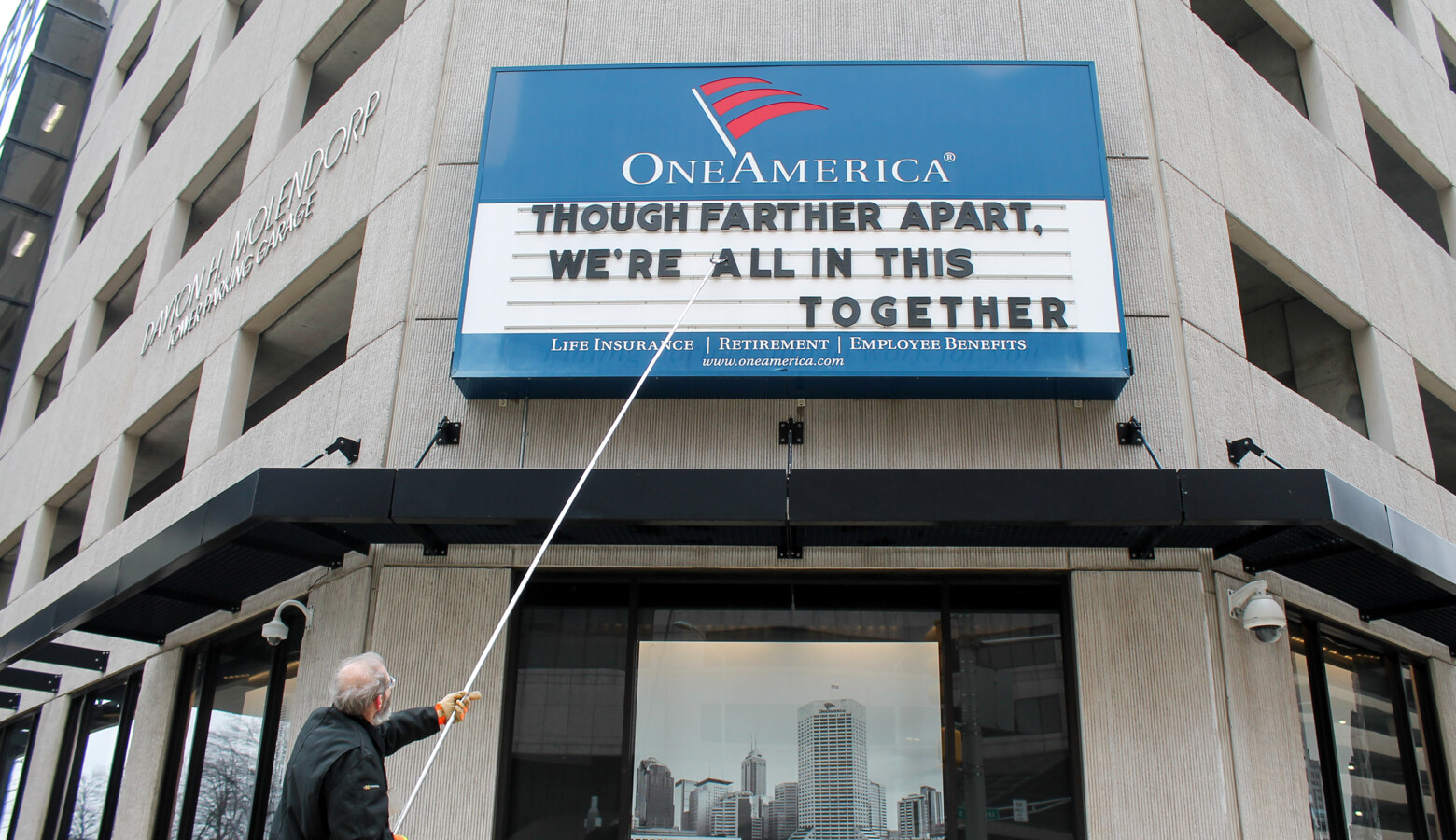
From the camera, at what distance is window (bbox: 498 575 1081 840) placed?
20.9 feet

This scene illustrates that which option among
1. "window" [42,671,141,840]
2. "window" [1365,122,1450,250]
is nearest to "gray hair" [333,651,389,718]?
"window" [42,671,141,840]

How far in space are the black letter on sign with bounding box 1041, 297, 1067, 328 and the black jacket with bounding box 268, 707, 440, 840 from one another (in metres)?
4.98

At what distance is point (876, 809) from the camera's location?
637cm

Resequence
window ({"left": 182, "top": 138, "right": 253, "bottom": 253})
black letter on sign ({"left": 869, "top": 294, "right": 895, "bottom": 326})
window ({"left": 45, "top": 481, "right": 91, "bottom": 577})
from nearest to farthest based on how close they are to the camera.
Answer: black letter on sign ({"left": 869, "top": 294, "right": 895, "bottom": 326}) → window ({"left": 182, "top": 138, "right": 253, "bottom": 253}) → window ({"left": 45, "top": 481, "right": 91, "bottom": 577})

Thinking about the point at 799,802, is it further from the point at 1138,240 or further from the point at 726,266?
the point at 1138,240

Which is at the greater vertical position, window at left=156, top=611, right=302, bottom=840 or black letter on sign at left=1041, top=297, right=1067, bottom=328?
black letter on sign at left=1041, top=297, right=1067, bottom=328

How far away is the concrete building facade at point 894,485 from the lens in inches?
245

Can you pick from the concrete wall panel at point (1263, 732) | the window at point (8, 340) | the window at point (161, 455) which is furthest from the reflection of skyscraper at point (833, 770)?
the window at point (8, 340)

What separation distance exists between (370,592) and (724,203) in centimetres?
374

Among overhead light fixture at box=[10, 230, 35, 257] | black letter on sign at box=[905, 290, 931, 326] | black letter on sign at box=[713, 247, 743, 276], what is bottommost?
black letter on sign at box=[905, 290, 931, 326]

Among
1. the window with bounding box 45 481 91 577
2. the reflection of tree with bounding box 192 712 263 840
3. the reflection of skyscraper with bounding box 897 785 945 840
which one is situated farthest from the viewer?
the window with bounding box 45 481 91 577

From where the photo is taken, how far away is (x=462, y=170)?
8.02 m

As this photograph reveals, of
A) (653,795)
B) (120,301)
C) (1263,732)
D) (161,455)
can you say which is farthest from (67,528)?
(1263,732)

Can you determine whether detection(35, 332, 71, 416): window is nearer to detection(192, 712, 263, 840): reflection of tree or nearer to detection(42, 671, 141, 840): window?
detection(42, 671, 141, 840): window
